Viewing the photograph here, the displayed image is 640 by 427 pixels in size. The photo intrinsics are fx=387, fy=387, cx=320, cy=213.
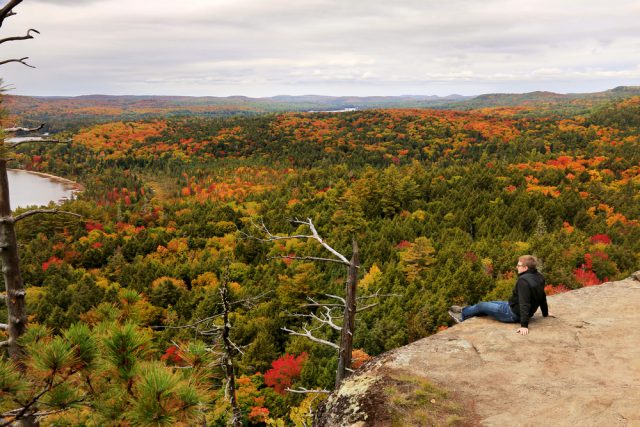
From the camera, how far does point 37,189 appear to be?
4980 inches

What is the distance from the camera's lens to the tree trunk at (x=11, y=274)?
15.7 ft

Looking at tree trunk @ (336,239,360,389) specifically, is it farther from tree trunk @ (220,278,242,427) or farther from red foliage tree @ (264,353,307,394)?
red foliage tree @ (264,353,307,394)

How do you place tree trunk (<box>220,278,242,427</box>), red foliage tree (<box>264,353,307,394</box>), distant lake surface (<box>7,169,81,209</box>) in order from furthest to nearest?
1. distant lake surface (<box>7,169,81,209</box>)
2. red foliage tree (<box>264,353,307,394</box>)
3. tree trunk (<box>220,278,242,427</box>)

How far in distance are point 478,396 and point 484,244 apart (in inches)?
2003

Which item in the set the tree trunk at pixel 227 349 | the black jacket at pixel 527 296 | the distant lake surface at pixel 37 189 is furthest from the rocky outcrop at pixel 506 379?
the distant lake surface at pixel 37 189

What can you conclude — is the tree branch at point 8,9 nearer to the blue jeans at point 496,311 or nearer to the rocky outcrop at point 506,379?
the rocky outcrop at point 506,379

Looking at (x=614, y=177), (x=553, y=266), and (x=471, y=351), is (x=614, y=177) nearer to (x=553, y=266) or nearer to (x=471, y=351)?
(x=553, y=266)

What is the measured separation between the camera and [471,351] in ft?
25.0

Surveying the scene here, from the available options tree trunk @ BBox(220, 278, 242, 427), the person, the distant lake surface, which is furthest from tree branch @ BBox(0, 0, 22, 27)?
the distant lake surface

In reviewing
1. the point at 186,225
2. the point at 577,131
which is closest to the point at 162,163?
the point at 186,225

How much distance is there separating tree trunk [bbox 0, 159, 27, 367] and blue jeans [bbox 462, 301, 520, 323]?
8982 mm

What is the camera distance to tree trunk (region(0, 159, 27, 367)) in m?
4.79

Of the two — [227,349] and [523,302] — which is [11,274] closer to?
[227,349]

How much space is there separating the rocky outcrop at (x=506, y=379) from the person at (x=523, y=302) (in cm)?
25
